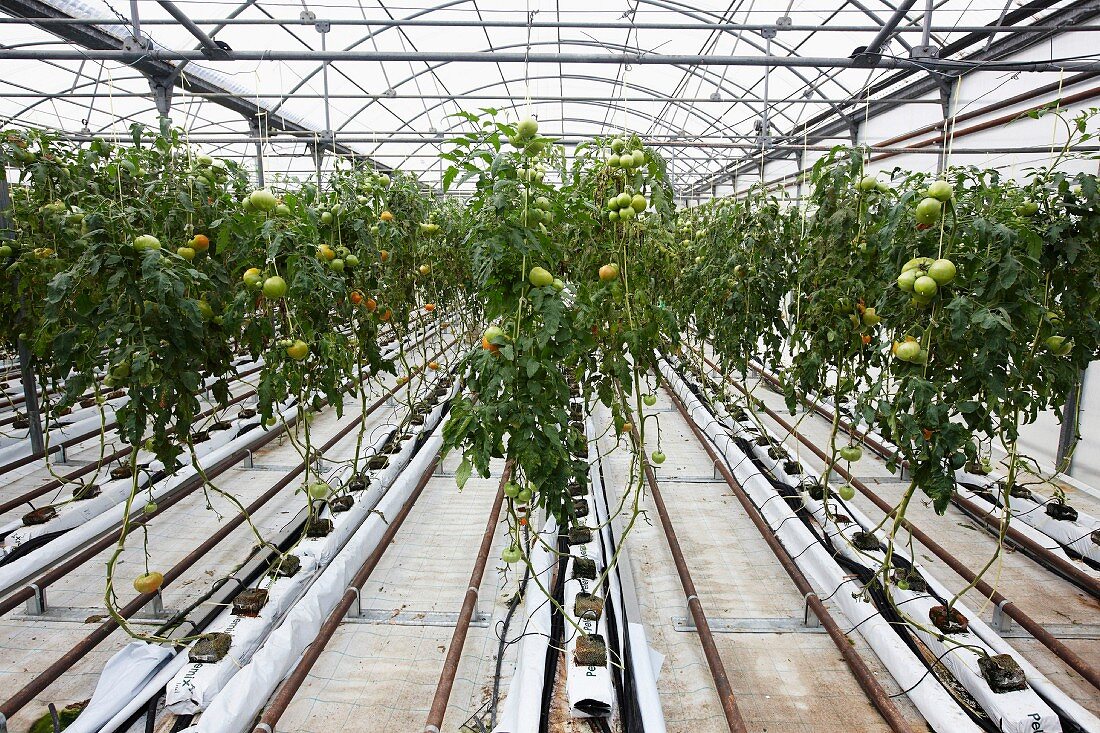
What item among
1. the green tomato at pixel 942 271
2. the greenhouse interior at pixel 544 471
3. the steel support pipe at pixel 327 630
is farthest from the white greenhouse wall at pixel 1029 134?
the steel support pipe at pixel 327 630

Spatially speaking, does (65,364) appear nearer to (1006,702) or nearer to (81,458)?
A: (81,458)

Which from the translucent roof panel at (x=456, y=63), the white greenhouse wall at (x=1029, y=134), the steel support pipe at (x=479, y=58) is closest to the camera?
the steel support pipe at (x=479, y=58)

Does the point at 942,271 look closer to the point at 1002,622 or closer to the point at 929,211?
the point at 929,211

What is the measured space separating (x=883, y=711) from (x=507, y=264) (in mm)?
2027

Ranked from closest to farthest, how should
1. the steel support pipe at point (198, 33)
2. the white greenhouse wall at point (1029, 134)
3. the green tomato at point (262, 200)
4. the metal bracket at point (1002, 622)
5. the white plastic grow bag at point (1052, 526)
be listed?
the green tomato at point (262, 200)
the metal bracket at point (1002, 622)
the white plastic grow bag at point (1052, 526)
the steel support pipe at point (198, 33)
the white greenhouse wall at point (1029, 134)

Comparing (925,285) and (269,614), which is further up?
(925,285)

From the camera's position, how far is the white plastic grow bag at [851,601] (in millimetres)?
2035

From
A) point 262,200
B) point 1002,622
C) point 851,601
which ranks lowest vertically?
point 1002,622

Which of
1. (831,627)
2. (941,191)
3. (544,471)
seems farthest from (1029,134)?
(544,471)

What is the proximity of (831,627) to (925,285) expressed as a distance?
4.67 feet

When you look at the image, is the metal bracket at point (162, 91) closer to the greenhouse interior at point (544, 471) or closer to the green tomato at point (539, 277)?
the greenhouse interior at point (544, 471)

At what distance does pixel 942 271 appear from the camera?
190cm

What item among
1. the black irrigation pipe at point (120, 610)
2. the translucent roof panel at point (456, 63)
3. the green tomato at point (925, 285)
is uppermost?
the translucent roof panel at point (456, 63)

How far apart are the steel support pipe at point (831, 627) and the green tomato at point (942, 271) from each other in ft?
4.69
